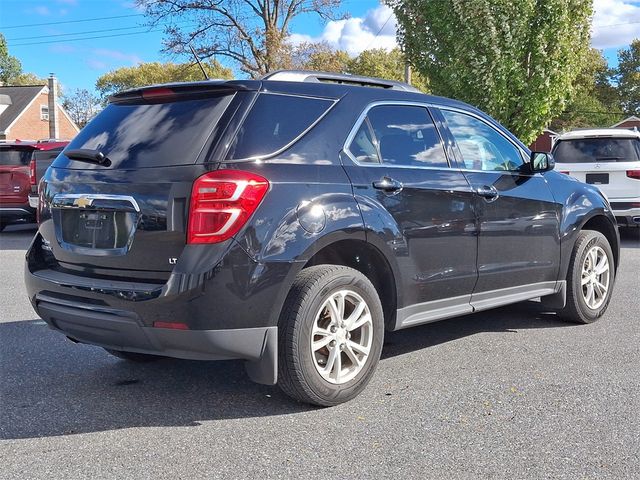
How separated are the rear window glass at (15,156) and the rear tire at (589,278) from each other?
11256 mm

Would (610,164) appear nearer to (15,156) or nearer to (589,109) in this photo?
(15,156)

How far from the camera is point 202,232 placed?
3.47 m

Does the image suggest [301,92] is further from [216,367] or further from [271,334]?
[216,367]

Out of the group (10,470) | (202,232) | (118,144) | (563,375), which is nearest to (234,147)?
(202,232)

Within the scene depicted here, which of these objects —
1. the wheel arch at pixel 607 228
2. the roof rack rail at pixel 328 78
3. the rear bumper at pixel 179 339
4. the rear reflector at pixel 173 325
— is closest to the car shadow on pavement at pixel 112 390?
the rear bumper at pixel 179 339

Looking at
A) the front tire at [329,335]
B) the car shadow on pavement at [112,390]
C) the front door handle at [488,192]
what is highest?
the front door handle at [488,192]

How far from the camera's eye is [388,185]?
13.8 ft

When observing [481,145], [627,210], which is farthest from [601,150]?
[481,145]

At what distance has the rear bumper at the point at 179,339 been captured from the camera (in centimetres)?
352

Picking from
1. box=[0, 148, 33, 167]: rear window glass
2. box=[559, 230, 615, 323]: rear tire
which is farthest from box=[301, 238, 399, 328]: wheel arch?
box=[0, 148, 33, 167]: rear window glass

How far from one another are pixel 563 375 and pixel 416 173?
1600mm

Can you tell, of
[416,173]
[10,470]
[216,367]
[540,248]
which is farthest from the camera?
[540,248]

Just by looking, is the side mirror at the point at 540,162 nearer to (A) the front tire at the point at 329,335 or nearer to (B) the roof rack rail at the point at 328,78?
(B) the roof rack rail at the point at 328,78

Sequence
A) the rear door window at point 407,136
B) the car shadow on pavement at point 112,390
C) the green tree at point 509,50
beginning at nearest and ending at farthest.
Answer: the car shadow on pavement at point 112,390, the rear door window at point 407,136, the green tree at point 509,50
